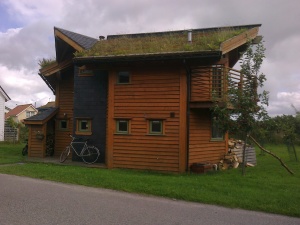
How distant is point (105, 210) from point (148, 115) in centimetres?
803

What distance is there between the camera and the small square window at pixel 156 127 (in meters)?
15.5

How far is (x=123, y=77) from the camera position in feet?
53.7

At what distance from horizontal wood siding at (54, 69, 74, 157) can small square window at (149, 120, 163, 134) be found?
21.0ft

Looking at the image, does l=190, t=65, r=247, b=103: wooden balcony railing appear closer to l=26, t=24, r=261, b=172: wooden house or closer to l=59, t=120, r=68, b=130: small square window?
l=26, t=24, r=261, b=172: wooden house

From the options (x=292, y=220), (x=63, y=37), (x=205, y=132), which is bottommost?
(x=292, y=220)

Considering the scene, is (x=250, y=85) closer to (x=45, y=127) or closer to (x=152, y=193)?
(x=152, y=193)

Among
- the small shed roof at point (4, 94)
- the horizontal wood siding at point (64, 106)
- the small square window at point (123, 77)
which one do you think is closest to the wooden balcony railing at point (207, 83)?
the small square window at point (123, 77)

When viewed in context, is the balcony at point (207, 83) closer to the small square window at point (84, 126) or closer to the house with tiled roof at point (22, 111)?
the small square window at point (84, 126)

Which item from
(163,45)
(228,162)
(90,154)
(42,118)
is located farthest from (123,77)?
(228,162)

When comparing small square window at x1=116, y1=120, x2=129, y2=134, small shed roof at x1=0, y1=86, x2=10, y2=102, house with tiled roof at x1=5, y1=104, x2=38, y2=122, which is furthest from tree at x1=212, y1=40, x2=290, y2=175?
house with tiled roof at x1=5, y1=104, x2=38, y2=122

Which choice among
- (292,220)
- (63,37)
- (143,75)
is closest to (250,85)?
(143,75)

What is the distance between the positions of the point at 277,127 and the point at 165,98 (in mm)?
4735

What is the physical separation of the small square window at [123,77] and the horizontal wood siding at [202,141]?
3348 mm

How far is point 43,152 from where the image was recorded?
772 inches
